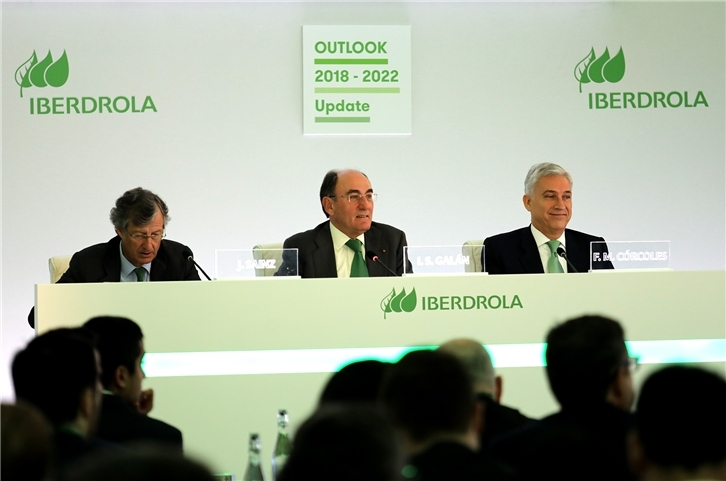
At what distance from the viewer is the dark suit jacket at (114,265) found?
4242mm

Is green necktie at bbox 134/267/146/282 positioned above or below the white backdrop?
below

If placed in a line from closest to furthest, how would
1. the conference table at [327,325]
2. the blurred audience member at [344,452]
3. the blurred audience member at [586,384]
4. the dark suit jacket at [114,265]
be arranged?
the blurred audience member at [344,452] < the blurred audience member at [586,384] < the conference table at [327,325] < the dark suit jacket at [114,265]

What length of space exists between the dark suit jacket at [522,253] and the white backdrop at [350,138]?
2.26 m

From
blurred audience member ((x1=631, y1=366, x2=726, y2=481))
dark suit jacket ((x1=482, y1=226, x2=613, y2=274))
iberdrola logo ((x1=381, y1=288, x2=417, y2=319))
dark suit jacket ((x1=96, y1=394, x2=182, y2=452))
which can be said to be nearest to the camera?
blurred audience member ((x1=631, y1=366, x2=726, y2=481))

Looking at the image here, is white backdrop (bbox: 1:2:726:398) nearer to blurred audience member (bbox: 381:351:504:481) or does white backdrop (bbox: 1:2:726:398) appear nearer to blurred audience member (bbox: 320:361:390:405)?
blurred audience member (bbox: 320:361:390:405)

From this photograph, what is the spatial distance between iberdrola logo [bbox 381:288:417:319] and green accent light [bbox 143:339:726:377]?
0.53ft

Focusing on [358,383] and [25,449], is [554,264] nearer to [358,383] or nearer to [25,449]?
[358,383]

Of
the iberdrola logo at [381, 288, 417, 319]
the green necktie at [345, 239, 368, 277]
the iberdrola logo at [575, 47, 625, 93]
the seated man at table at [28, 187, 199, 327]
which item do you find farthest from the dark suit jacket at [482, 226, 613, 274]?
the iberdrola logo at [575, 47, 625, 93]

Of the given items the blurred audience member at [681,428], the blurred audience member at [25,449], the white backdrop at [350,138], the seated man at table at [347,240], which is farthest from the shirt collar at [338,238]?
the blurred audience member at [25,449]

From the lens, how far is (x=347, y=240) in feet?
15.5

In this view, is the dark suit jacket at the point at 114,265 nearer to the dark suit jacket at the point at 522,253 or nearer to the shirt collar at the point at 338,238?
the shirt collar at the point at 338,238

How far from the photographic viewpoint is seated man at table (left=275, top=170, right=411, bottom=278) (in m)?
4.57

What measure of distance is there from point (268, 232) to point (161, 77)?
1397 millimetres

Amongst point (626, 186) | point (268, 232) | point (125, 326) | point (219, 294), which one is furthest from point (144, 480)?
point (626, 186)
